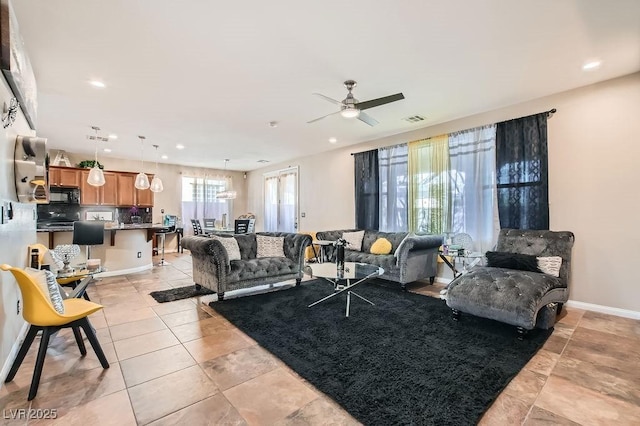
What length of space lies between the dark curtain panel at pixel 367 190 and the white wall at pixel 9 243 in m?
4.99

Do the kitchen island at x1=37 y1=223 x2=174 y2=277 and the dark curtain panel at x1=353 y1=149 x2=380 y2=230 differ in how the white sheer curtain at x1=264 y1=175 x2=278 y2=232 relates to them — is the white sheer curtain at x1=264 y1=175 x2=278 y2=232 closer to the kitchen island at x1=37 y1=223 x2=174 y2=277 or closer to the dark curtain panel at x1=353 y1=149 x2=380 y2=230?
the dark curtain panel at x1=353 y1=149 x2=380 y2=230

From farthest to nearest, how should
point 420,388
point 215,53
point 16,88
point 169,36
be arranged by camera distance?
point 215,53, point 169,36, point 16,88, point 420,388

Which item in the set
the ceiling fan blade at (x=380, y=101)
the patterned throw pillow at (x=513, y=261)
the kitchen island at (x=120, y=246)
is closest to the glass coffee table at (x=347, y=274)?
the patterned throw pillow at (x=513, y=261)

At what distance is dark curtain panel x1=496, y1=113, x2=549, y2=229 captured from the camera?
3.87m

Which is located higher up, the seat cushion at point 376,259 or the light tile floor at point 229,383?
the seat cushion at point 376,259

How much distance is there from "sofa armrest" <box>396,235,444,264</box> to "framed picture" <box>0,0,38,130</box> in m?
4.38

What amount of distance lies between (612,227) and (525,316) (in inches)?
75.8

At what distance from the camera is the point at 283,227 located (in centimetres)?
889

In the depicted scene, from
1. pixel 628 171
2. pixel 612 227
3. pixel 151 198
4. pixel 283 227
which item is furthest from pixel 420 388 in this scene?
pixel 151 198

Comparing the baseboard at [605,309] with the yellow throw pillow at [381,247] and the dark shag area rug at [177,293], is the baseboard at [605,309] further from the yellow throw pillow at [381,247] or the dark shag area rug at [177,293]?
the dark shag area rug at [177,293]

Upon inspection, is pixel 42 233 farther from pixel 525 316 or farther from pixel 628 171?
pixel 628 171

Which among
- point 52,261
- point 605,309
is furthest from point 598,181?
point 52,261

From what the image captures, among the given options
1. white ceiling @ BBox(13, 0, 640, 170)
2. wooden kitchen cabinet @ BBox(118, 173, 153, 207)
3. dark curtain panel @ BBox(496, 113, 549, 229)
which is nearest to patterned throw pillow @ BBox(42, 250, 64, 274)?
white ceiling @ BBox(13, 0, 640, 170)

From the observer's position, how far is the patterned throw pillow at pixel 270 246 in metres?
4.63
